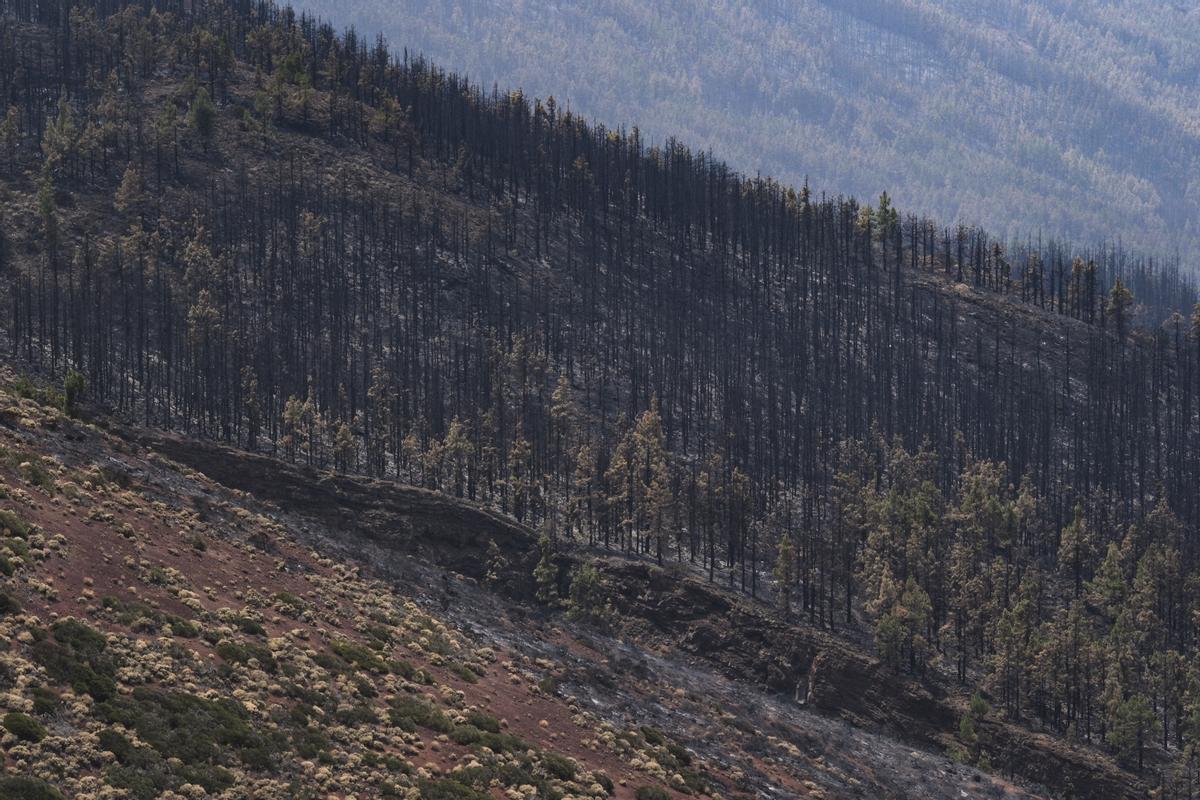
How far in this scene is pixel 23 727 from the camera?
166 ft

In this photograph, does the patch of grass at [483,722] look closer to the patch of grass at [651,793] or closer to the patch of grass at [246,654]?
the patch of grass at [651,793]

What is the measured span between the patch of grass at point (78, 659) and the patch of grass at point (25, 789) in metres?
8.16

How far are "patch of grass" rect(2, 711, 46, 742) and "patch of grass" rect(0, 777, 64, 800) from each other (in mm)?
3029

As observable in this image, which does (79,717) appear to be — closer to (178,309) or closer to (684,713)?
(684,713)

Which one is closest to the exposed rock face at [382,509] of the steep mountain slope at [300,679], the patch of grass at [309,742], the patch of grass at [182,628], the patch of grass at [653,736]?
the steep mountain slope at [300,679]

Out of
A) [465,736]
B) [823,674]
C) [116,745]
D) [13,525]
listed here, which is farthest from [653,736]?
[823,674]

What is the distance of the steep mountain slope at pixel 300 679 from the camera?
5562 centimetres

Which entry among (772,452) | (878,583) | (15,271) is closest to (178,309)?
(15,271)

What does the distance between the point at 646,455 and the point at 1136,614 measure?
58.8 m

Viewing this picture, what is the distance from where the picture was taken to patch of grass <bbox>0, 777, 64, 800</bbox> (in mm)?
46656

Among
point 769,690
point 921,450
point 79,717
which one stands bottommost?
point 769,690

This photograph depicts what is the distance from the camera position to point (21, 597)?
61.1 m

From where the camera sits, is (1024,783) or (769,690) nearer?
(1024,783)

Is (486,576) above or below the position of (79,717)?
below
